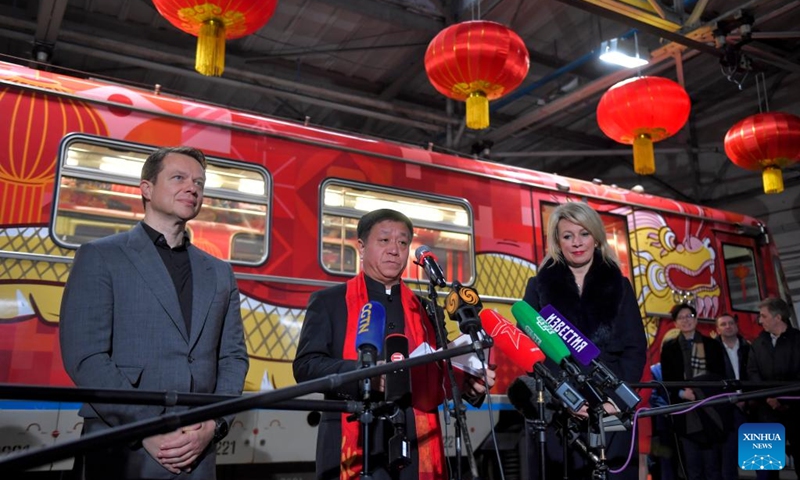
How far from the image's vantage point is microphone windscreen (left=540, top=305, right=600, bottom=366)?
233 cm

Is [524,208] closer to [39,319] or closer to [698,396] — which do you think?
[698,396]

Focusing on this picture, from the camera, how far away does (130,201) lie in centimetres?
435

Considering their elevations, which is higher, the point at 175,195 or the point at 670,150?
the point at 670,150

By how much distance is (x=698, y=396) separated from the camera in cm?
561

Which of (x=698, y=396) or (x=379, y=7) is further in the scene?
(x=379, y=7)

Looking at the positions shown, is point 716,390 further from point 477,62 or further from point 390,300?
point 390,300

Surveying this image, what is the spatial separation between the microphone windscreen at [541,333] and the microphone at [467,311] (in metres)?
0.31

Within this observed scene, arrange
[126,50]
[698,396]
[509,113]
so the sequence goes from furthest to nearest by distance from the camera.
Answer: [509,113]
[126,50]
[698,396]

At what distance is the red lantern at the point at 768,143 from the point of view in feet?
25.0

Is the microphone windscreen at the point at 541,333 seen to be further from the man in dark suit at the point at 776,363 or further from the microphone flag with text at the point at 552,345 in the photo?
the man in dark suit at the point at 776,363

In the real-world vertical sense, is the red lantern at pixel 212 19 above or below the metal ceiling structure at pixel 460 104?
below

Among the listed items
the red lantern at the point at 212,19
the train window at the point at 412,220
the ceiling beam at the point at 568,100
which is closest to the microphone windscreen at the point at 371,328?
the train window at the point at 412,220

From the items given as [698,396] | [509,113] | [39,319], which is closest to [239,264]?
[39,319]

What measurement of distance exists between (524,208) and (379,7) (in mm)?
5038
